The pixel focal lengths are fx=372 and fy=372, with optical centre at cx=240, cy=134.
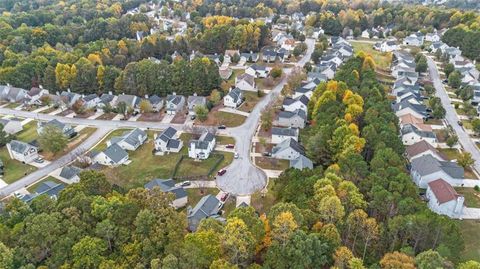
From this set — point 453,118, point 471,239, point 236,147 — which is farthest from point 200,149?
point 453,118

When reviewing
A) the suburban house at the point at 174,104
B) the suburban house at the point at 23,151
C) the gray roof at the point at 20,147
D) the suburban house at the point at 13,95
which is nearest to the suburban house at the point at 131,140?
the suburban house at the point at 174,104

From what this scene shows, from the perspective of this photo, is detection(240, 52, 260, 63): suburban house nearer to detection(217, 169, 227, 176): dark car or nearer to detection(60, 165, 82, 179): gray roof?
detection(217, 169, 227, 176): dark car

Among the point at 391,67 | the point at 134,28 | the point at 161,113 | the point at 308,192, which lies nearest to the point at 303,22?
the point at 391,67

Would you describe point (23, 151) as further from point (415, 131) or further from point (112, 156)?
point (415, 131)

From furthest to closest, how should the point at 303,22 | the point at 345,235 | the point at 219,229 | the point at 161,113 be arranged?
the point at 303,22 → the point at 161,113 → the point at 345,235 → the point at 219,229

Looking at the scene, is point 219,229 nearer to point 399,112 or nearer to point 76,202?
point 76,202

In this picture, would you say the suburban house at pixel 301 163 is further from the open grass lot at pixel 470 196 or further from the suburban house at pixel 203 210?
the open grass lot at pixel 470 196
